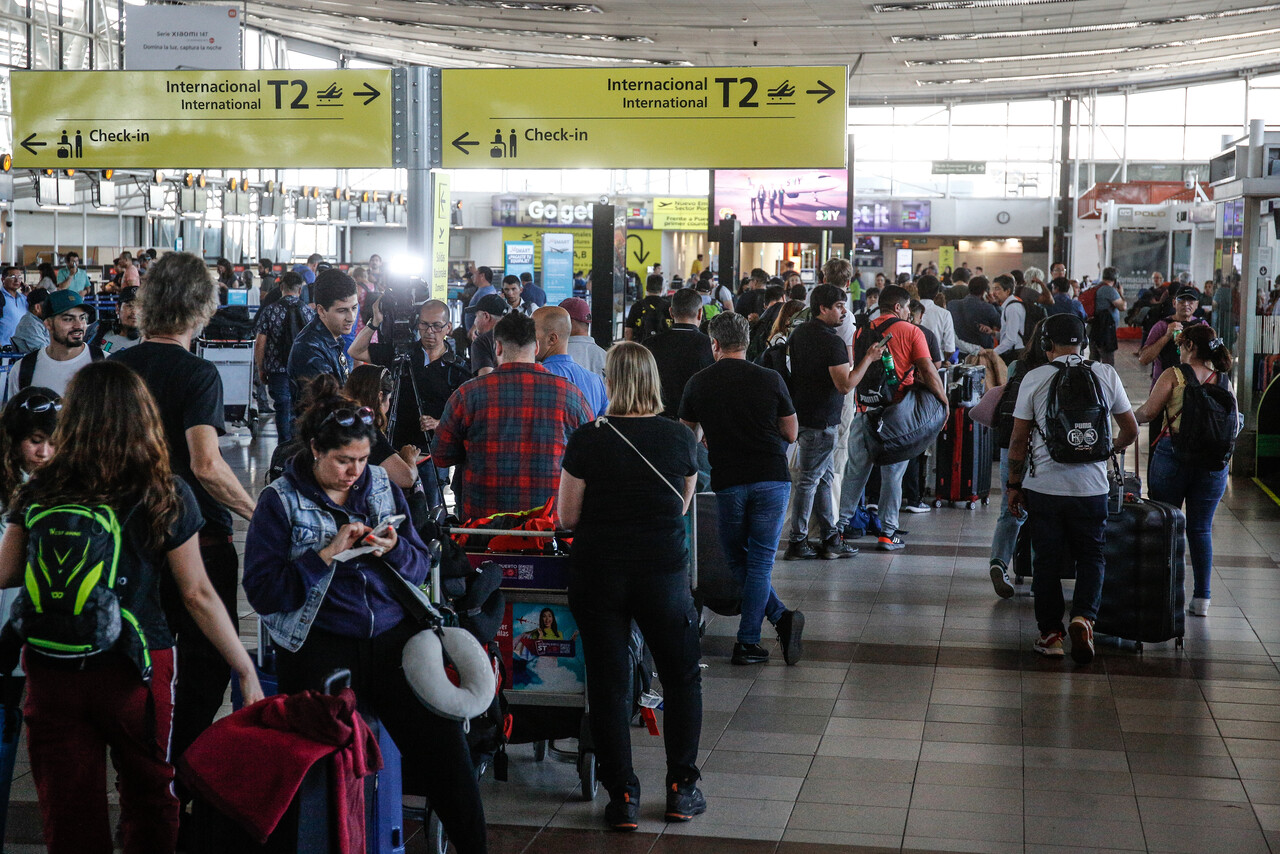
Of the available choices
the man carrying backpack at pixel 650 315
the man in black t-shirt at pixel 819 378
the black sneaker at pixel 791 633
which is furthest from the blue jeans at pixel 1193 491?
the man carrying backpack at pixel 650 315

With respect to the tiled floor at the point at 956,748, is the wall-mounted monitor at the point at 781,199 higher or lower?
higher

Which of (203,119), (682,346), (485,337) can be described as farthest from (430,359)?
(203,119)

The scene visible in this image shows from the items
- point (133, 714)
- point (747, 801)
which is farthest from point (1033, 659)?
point (133, 714)

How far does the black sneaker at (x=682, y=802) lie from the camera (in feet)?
13.1

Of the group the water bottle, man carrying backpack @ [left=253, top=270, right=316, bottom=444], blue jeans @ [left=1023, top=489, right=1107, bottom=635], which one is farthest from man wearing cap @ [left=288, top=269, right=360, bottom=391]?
man carrying backpack @ [left=253, top=270, right=316, bottom=444]

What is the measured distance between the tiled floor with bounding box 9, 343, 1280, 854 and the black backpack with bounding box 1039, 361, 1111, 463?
3.18 ft

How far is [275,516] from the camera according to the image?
3.03 m

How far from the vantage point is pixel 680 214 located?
34.7m

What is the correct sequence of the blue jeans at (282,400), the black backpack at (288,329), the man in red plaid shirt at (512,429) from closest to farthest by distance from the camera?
the man in red plaid shirt at (512,429)
the black backpack at (288,329)
the blue jeans at (282,400)

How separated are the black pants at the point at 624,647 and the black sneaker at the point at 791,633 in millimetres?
1801

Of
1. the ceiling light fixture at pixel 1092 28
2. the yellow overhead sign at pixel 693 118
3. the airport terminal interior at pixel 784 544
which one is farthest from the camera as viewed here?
the ceiling light fixture at pixel 1092 28

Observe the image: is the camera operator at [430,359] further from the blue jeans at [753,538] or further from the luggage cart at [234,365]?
the luggage cart at [234,365]

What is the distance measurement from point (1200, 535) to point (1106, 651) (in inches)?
39.4

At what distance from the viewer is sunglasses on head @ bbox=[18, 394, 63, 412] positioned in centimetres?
336
